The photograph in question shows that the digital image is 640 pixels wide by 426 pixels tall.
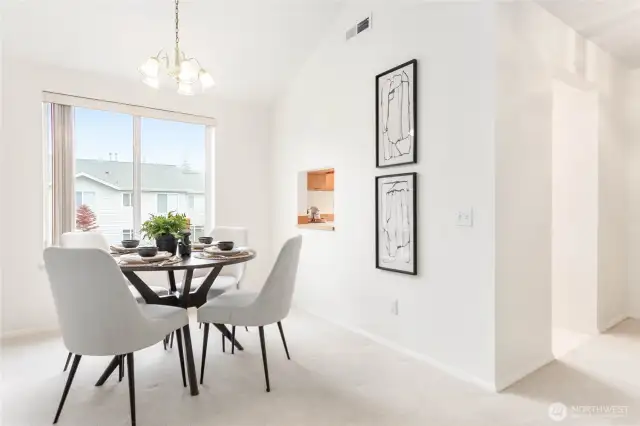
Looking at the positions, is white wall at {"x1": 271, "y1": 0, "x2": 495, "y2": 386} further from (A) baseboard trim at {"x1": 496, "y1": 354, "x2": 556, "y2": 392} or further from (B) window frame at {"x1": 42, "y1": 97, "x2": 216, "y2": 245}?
(B) window frame at {"x1": 42, "y1": 97, "x2": 216, "y2": 245}

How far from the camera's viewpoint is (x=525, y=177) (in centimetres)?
254

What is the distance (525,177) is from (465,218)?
0.52 metres

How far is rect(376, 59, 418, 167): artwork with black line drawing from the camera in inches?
110

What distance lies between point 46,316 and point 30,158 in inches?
57.6

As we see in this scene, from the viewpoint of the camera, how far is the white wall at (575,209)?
11.0 ft

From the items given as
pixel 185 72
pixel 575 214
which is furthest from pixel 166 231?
pixel 575 214

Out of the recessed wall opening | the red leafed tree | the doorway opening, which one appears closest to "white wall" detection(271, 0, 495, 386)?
the recessed wall opening

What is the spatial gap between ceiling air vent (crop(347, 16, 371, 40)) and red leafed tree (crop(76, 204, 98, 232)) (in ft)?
10.0

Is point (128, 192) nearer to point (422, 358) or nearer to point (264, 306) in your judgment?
point (264, 306)

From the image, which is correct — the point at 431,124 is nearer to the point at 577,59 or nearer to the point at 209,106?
the point at 577,59

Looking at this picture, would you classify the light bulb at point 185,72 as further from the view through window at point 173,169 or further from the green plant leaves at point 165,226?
the view through window at point 173,169

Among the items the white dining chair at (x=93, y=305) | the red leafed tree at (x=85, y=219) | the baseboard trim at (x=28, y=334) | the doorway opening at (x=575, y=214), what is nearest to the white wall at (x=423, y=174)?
the doorway opening at (x=575, y=214)

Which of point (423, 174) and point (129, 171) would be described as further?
point (129, 171)

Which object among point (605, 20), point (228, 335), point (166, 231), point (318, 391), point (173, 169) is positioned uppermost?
point (605, 20)
